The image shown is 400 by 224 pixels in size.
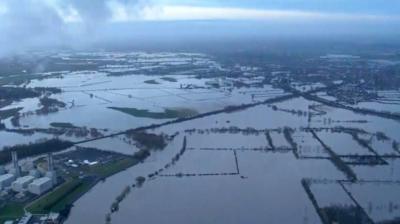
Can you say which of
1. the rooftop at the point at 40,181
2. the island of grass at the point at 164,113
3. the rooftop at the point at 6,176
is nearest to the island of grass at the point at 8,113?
the island of grass at the point at 164,113

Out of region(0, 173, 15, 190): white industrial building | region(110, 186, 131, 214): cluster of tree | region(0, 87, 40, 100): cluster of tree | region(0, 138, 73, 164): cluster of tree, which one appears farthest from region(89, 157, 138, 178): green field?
region(0, 87, 40, 100): cluster of tree

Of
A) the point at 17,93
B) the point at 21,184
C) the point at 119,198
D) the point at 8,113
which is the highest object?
the point at 17,93

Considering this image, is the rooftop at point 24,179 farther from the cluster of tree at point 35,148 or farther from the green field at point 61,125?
the green field at point 61,125

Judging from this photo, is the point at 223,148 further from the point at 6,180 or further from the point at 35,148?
the point at 6,180

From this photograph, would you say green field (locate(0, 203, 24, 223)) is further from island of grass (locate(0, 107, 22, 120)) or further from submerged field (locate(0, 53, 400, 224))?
island of grass (locate(0, 107, 22, 120))

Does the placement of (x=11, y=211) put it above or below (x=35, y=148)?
below

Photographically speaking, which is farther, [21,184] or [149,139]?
[149,139]

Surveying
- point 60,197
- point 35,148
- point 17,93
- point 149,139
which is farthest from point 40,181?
point 17,93
